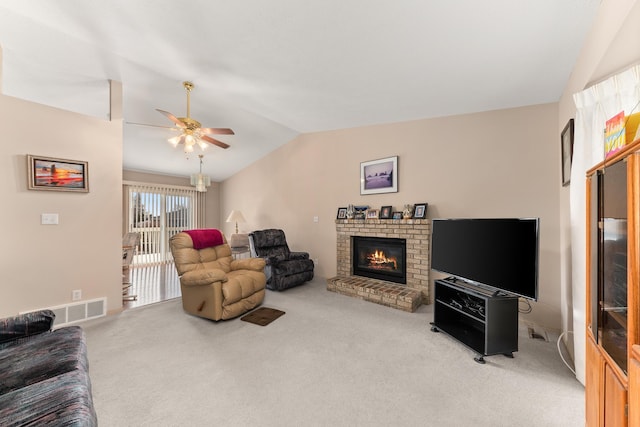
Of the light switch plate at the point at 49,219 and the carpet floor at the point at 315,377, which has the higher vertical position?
the light switch plate at the point at 49,219

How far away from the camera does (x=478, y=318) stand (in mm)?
2164

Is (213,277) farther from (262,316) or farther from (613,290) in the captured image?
(613,290)

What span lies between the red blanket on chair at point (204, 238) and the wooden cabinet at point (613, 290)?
11.8ft

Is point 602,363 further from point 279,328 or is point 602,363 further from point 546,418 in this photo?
point 279,328

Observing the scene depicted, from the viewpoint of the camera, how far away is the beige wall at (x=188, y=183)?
20.2ft

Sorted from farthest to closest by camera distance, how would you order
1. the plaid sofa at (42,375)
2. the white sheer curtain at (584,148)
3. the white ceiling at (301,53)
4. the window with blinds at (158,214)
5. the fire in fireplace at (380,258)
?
the window with blinds at (158,214) → the fire in fireplace at (380,258) → the white ceiling at (301,53) → the white sheer curtain at (584,148) → the plaid sofa at (42,375)

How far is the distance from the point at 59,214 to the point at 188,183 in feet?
14.4

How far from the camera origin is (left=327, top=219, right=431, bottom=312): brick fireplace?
329 cm

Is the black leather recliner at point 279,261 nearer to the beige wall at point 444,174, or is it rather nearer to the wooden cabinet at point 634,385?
the beige wall at point 444,174

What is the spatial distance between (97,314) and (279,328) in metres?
2.24

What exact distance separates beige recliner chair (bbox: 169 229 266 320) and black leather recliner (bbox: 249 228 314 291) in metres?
0.55

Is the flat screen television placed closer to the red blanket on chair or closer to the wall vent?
the red blanket on chair

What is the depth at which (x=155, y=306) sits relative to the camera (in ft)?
10.8

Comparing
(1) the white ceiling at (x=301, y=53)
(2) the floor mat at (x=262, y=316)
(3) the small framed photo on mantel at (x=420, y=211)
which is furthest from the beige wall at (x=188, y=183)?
(3) the small framed photo on mantel at (x=420, y=211)
